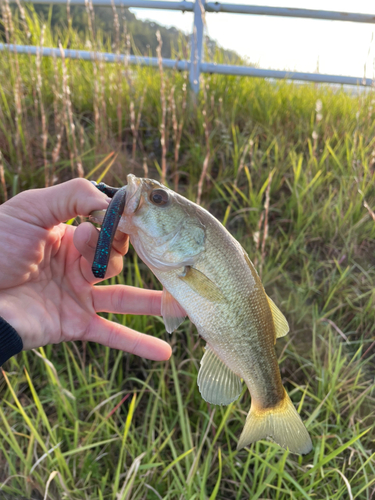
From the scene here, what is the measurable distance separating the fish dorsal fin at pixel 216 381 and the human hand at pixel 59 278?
1.26ft

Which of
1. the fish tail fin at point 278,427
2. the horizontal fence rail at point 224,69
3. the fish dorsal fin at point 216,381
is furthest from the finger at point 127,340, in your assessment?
the horizontal fence rail at point 224,69

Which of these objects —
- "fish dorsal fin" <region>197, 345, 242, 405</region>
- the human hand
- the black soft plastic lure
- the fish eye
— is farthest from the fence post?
"fish dorsal fin" <region>197, 345, 242, 405</region>

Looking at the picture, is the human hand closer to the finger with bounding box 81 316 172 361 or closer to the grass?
the finger with bounding box 81 316 172 361

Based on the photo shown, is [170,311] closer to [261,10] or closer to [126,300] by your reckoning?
[126,300]

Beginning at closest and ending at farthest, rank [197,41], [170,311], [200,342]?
[170,311] < [200,342] < [197,41]

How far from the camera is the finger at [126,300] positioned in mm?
1754

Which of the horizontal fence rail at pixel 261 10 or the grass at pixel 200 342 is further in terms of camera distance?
the horizontal fence rail at pixel 261 10

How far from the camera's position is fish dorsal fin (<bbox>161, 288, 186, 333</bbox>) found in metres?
1.32

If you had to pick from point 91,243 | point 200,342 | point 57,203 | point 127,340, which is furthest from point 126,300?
point 200,342

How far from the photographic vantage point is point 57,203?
1406mm

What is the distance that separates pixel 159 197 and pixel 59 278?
79 cm

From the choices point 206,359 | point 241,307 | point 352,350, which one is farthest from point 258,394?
point 352,350

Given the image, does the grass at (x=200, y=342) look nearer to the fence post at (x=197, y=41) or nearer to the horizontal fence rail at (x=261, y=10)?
the fence post at (x=197, y=41)

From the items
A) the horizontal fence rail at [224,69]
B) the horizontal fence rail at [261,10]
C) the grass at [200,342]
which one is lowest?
the grass at [200,342]
